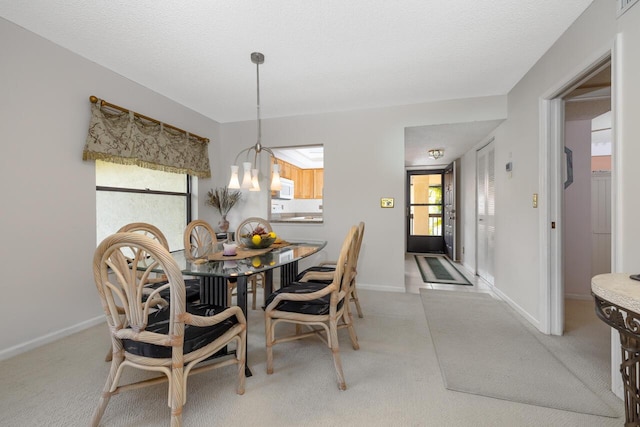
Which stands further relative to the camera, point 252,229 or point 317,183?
point 317,183

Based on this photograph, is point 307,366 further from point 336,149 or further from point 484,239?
point 484,239

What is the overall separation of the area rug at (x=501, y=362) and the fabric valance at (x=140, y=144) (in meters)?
3.26

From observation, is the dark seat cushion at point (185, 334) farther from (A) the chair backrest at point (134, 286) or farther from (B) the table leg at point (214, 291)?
(B) the table leg at point (214, 291)

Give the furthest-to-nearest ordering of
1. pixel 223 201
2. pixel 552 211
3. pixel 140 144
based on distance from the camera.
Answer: pixel 223 201, pixel 140 144, pixel 552 211

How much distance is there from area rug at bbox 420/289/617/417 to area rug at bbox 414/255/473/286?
44.7 inches

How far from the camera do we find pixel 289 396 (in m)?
1.51

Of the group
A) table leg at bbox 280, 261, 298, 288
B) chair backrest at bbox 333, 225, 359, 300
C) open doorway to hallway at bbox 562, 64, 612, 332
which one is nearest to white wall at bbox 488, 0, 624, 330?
open doorway to hallway at bbox 562, 64, 612, 332

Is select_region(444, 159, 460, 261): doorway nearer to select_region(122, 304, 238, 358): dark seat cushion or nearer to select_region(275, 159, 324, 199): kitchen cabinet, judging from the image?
select_region(275, 159, 324, 199): kitchen cabinet

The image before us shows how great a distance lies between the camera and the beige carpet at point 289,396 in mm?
1339

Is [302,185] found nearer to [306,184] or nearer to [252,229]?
[306,184]

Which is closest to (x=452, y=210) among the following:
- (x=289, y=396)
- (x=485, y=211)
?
(x=485, y=211)

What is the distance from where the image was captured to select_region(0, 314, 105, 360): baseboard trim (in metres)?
1.90

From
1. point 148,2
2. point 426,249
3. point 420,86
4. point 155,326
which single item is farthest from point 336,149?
point 426,249

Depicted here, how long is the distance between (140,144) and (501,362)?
3696 mm
